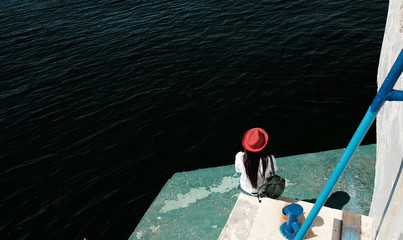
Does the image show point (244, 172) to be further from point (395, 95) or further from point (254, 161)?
point (395, 95)

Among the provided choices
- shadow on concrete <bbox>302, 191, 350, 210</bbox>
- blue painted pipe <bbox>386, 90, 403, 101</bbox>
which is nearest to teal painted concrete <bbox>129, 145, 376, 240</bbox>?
shadow on concrete <bbox>302, 191, 350, 210</bbox>

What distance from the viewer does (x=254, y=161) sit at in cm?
506

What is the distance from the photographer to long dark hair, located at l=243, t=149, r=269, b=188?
16.5ft

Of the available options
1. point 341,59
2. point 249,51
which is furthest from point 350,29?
point 249,51

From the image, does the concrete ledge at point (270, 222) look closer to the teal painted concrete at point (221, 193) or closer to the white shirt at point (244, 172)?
the white shirt at point (244, 172)

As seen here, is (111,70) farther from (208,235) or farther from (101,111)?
(208,235)

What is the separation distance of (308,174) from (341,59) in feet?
28.0

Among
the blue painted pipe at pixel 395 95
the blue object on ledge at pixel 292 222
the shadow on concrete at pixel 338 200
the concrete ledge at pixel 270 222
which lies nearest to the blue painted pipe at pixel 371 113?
the blue painted pipe at pixel 395 95

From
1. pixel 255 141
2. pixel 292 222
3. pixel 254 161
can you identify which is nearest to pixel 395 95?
pixel 255 141

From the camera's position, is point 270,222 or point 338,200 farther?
point 338,200

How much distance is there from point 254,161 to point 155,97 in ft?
32.2

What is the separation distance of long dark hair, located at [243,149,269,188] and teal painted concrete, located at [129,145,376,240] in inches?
84.0

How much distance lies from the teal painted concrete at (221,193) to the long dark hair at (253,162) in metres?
2.13

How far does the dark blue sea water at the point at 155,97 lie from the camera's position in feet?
35.4
